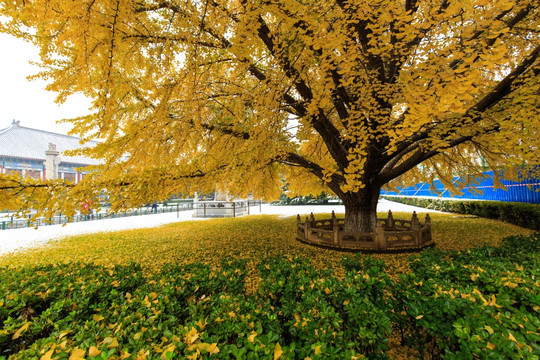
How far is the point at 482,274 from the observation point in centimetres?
240

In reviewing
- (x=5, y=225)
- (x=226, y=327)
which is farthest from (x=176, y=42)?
(x=5, y=225)

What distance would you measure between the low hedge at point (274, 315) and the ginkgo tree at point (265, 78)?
75.9 inches

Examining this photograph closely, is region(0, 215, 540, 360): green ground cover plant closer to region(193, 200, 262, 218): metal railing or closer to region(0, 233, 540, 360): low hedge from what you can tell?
region(0, 233, 540, 360): low hedge

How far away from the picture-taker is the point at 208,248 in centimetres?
753

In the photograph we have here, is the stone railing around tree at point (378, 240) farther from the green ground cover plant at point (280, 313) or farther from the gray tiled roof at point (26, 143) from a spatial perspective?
the gray tiled roof at point (26, 143)

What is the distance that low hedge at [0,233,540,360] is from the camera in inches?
56.6

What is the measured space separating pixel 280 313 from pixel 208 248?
5980mm

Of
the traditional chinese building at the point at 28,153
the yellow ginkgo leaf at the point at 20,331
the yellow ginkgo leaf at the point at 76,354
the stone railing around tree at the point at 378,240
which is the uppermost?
the traditional chinese building at the point at 28,153

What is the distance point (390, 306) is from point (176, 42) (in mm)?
5372

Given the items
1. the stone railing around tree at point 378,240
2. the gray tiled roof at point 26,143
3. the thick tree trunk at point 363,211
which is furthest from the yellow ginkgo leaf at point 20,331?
the gray tiled roof at point 26,143

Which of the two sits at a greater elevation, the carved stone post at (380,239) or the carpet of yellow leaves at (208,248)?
the carved stone post at (380,239)

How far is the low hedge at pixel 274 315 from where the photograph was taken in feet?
4.72

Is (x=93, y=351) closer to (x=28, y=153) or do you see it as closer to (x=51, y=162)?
(x=51, y=162)

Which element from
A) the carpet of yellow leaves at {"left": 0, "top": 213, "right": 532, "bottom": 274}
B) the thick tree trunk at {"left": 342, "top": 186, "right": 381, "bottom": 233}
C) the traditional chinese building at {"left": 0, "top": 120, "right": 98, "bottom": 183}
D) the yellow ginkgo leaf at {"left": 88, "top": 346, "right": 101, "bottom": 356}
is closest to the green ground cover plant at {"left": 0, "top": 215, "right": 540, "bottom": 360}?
the yellow ginkgo leaf at {"left": 88, "top": 346, "right": 101, "bottom": 356}
